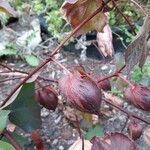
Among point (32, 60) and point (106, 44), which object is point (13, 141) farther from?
point (32, 60)

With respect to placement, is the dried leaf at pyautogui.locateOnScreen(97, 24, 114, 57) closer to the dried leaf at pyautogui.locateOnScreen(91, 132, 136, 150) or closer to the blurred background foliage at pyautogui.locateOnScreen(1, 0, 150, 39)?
the dried leaf at pyautogui.locateOnScreen(91, 132, 136, 150)

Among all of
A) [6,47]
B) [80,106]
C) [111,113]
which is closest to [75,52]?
[6,47]

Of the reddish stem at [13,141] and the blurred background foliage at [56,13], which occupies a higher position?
the reddish stem at [13,141]

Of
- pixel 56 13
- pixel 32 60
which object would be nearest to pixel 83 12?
pixel 32 60

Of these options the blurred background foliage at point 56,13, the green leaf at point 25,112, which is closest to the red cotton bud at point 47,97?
the green leaf at point 25,112

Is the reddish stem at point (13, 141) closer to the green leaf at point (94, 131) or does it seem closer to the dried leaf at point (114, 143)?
the dried leaf at point (114, 143)
